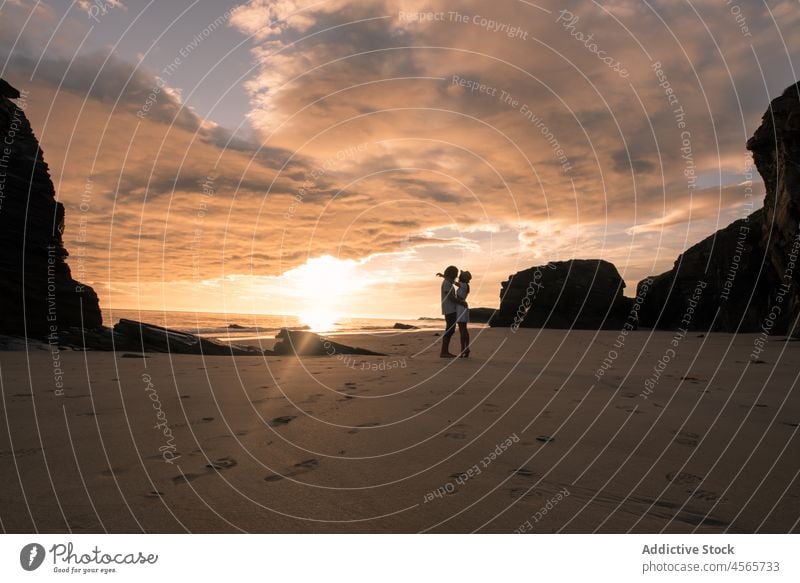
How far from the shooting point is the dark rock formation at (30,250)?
41.2ft

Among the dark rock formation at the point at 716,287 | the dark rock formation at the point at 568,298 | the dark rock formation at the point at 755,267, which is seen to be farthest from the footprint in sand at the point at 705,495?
the dark rock formation at the point at 568,298

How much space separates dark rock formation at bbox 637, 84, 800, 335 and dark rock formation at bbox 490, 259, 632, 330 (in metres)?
1.99

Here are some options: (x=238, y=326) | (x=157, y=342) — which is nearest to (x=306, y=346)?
(x=157, y=342)

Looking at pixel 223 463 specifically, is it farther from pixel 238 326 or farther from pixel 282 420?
pixel 238 326

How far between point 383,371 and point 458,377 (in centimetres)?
168

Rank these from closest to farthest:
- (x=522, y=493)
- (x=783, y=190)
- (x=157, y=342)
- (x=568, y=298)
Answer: (x=522, y=493)
(x=157, y=342)
(x=783, y=190)
(x=568, y=298)

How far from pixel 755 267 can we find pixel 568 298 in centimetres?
1286

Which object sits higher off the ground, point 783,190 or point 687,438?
point 783,190

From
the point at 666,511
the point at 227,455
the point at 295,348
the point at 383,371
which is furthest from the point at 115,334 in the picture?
the point at 666,511

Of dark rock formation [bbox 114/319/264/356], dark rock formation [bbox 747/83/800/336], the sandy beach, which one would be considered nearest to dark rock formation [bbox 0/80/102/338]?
dark rock formation [bbox 114/319/264/356]

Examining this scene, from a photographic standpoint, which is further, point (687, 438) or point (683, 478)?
point (687, 438)

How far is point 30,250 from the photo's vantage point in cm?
1338

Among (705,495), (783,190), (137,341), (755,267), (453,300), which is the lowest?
(705,495)

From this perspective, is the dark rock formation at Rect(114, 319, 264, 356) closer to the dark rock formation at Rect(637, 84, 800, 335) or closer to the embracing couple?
the embracing couple
